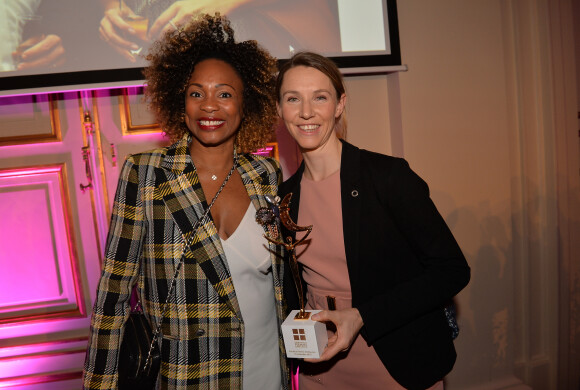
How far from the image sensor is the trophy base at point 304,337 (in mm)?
1218

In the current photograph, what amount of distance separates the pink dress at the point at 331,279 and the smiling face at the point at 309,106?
161 mm

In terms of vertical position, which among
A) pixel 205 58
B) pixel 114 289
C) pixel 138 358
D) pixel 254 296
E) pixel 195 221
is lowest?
pixel 138 358

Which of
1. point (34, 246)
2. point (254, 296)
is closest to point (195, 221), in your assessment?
point (254, 296)

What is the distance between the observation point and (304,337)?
123 cm

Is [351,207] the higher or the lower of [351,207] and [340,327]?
the higher

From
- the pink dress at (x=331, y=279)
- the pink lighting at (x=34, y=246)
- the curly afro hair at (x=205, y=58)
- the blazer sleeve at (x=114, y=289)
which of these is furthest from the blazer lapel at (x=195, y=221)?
the pink lighting at (x=34, y=246)

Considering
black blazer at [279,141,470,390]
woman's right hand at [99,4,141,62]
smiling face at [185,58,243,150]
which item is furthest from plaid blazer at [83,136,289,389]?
woman's right hand at [99,4,141,62]

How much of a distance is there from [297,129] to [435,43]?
1.69 metres

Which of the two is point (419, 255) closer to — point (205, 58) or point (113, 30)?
point (205, 58)

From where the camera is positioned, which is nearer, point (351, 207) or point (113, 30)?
point (351, 207)

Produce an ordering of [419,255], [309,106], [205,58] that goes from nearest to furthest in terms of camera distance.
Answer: [419,255] → [309,106] → [205,58]

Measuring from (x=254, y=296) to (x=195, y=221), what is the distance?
37 centimetres

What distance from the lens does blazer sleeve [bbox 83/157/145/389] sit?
1507 millimetres

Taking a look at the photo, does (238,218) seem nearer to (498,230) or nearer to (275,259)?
(275,259)
